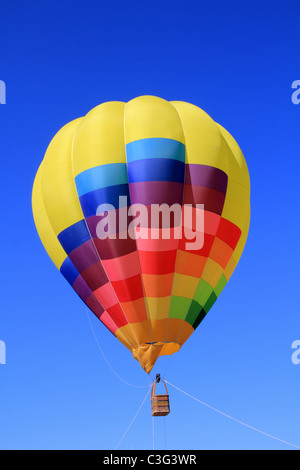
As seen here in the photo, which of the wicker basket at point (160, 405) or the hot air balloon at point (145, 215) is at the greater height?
the hot air balloon at point (145, 215)

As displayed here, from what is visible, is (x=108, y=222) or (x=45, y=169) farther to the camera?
(x=45, y=169)

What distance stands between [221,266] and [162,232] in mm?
1821

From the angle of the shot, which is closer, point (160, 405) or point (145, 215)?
point (160, 405)

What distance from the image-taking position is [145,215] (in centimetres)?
1491

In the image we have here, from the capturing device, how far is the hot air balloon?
15.0m

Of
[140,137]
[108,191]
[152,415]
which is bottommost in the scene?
[152,415]

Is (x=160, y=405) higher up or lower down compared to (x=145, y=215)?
lower down

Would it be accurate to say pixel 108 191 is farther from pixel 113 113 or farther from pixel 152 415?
pixel 152 415

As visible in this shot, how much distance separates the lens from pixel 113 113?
15680mm

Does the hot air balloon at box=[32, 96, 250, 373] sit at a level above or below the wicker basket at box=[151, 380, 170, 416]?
above

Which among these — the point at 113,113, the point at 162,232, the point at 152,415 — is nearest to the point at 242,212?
the point at 162,232

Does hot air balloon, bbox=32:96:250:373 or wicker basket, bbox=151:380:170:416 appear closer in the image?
wicker basket, bbox=151:380:170:416

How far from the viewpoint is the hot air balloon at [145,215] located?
15.0m

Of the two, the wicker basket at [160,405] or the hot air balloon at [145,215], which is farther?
the hot air balloon at [145,215]
